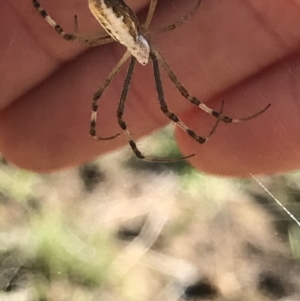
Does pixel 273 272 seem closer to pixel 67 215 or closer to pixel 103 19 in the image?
pixel 67 215

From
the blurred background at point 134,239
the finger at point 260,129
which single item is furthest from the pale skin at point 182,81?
the blurred background at point 134,239

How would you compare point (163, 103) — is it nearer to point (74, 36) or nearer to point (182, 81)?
point (182, 81)

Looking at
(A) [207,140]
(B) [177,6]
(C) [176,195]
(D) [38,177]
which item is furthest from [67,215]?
(B) [177,6]

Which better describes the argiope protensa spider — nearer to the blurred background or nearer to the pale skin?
the pale skin

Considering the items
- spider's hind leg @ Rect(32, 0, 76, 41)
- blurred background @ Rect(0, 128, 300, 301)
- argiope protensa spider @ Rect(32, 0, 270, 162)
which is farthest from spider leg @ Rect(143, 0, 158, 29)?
blurred background @ Rect(0, 128, 300, 301)

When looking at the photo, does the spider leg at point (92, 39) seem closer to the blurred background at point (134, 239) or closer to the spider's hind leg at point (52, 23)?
the spider's hind leg at point (52, 23)

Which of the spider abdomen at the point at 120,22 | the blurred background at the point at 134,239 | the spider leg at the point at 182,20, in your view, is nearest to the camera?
the spider abdomen at the point at 120,22

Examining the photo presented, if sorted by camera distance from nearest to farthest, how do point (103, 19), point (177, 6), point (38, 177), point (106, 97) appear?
point (103, 19) → point (177, 6) → point (106, 97) → point (38, 177)
